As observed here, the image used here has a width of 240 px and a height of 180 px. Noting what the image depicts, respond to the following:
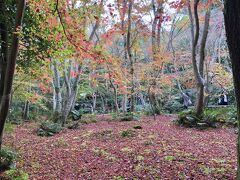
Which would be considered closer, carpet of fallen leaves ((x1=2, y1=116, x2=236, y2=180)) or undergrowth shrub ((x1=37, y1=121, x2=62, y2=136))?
carpet of fallen leaves ((x1=2, y1=116, x2=236, y2=180))

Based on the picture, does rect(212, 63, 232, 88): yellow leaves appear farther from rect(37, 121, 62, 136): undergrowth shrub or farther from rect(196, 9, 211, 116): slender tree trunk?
rect(37, 121, 62, 136): undergrowth shrub

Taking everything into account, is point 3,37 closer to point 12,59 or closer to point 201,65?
point 12,59

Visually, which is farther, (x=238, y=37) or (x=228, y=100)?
(x=228, y=100)

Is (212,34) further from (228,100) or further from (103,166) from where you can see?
(103,166)

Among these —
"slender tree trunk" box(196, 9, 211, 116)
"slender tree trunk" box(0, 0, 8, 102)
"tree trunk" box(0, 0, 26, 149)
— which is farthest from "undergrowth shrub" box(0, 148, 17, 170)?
"slender tree trunk" box(196, 9, 211, 116)

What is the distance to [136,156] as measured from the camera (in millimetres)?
6926

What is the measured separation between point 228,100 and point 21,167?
920 inches

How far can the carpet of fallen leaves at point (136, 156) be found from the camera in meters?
5.65

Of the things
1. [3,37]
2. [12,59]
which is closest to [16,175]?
[12,59]

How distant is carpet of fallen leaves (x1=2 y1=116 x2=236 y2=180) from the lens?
222 inches

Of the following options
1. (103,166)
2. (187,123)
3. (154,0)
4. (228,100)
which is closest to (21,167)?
(103,166)

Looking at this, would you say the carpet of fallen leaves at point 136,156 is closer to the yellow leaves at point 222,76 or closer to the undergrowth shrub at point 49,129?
the undergrowth shrub at point 49,129

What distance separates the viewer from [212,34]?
2233cm

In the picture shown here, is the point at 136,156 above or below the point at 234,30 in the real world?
below
